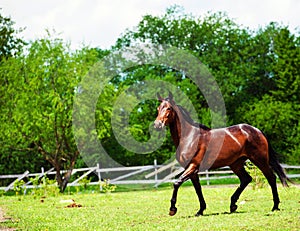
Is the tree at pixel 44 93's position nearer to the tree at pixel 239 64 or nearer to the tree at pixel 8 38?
the tree at pixel 8 38

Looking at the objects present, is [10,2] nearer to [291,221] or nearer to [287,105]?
[287,105]

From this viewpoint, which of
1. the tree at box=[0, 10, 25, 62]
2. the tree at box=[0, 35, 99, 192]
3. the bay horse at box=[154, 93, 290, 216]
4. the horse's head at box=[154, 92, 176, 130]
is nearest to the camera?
the horse's head at box=[154, 92, 176, 130]

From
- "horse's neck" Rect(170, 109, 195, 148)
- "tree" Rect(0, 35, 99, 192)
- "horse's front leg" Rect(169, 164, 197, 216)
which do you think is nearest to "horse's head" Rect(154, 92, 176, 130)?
"horse's neck" Rect(170, 109, 195, 148)

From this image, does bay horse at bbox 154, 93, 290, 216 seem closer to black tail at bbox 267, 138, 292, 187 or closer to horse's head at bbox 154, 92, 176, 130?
horse's head at bbox 154, 92, 176, 130

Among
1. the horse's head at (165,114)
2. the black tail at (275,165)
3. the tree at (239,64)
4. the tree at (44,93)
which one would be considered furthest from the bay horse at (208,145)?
the tree at (239,64)

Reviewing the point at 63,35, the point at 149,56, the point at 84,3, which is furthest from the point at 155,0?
the point at 63,35

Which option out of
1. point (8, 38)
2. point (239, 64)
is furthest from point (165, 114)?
point (239, 64)

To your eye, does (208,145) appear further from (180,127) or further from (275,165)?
(275,165)

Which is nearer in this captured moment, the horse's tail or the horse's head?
the horse's head

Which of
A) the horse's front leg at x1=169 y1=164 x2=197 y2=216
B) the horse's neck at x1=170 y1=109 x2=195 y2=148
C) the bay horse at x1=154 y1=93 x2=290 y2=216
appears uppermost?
the horse's neck at x1=170 y1=109 x2=195 y2=148

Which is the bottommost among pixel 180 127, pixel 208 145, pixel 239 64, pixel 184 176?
pixel 184 176

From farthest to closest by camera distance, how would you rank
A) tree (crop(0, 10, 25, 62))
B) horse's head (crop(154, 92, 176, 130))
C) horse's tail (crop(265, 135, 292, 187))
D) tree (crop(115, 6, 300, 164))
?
1. tree (crop(115, 6, 300, 164))
2. tree (crop(0, 10, 25, 62))
3. horse's tail (crop(265, 135, 292, 187))
4. horse's head (crop(154, 92, 176, 130))

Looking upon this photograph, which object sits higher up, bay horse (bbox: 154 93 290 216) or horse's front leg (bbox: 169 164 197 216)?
bay horse (bbox: 154 93 290 216)

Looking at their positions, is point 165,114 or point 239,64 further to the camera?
point 239,64
